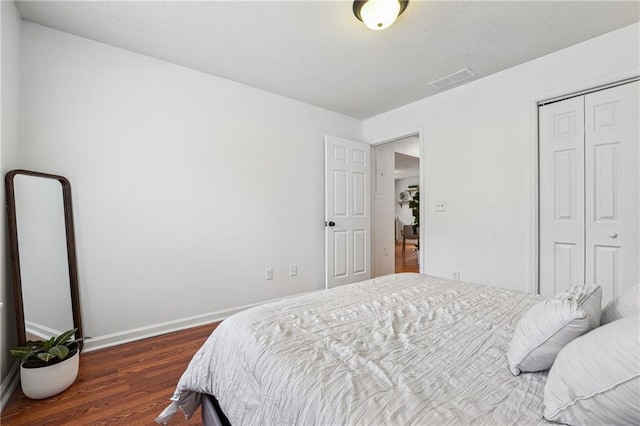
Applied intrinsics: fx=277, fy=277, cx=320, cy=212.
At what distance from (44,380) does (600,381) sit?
244cm

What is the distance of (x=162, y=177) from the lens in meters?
2.48

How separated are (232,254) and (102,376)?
134 cm

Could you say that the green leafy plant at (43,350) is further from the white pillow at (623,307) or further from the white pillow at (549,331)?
the white pillow at (623,307)

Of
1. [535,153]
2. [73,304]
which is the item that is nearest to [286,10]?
[535,153]

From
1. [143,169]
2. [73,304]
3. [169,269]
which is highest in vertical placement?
[143,169]

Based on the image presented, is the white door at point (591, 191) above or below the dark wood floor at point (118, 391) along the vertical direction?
above

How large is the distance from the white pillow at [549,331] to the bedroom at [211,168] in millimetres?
2002

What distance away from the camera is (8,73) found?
171 cm

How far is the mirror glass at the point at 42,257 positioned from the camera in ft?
5.90

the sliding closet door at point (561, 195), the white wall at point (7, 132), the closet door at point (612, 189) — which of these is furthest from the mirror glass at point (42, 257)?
the closet door at point (612, 189)

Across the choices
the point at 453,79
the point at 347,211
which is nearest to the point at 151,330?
the point at 347,211

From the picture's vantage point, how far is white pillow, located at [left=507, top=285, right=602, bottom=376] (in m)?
0.77

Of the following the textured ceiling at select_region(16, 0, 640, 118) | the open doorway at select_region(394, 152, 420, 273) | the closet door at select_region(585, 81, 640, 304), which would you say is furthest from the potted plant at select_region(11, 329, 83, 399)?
the open doorway at select_region(394, 152, 420, 273)

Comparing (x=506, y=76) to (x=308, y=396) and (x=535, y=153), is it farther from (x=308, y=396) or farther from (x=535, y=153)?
(x=308, y=396)
